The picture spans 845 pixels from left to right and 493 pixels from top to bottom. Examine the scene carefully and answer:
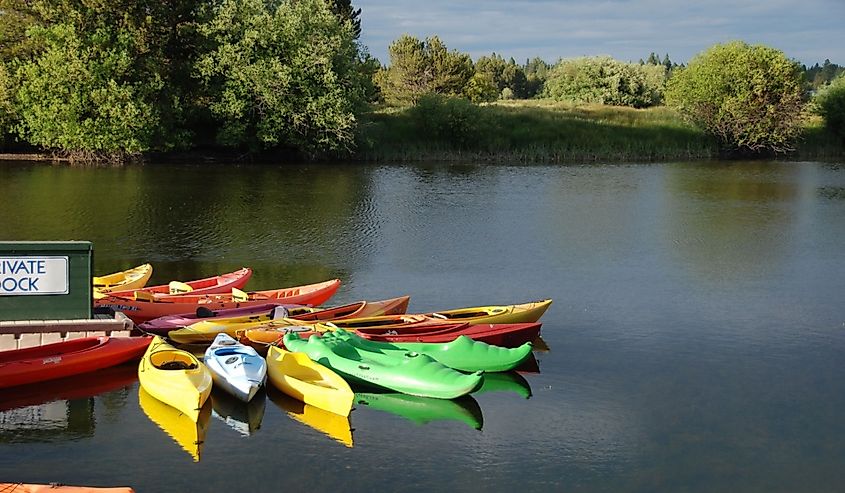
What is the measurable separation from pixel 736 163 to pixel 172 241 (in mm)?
45430

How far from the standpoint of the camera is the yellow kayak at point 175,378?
13.7 metres

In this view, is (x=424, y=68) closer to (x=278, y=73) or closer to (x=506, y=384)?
(x=278, y=73)

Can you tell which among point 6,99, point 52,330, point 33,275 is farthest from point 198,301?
point 6,99

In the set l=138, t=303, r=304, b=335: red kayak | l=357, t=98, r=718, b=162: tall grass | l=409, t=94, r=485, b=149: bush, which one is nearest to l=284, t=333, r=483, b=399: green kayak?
l=138, t=303, r=304, b=335: red kayak

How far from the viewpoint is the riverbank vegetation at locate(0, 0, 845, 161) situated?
49.4m

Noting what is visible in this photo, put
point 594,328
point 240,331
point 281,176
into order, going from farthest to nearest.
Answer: point 281,176 → point 594,328 → point 240,331

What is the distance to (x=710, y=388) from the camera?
15.9m

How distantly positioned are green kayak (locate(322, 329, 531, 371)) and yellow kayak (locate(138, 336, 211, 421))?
253cm

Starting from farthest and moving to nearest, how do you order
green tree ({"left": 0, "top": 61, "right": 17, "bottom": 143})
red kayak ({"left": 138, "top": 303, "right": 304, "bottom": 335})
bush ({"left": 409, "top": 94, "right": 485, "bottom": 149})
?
1. bush ({"left": 409, "top": 94, "right": 485, "bottom": 149})
2. green tree ({"left": 0, "top": 61, "right": 17, "bottom": 143})
3. red kayak ({"left": 138, "top": 303, "right": 304, "bottom": 335})

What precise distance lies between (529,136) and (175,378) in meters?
52.4

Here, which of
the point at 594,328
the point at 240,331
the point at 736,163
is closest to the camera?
the point at 240,331

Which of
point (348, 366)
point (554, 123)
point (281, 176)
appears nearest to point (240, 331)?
point (348, 366)

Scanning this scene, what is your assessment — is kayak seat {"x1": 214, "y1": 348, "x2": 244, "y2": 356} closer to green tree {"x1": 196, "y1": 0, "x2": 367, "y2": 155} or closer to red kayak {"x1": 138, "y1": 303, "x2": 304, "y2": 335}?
red kayak {"x1": 138, "y1": 303, "x2": 304, "y2": 335}

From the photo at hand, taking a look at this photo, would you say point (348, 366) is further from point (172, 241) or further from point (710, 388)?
point (172, 241)
